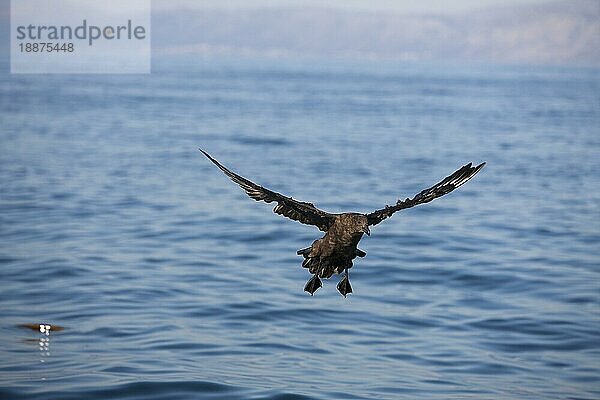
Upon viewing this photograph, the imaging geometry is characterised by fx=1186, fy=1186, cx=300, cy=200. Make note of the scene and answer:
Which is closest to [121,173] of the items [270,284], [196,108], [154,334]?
[270,284]

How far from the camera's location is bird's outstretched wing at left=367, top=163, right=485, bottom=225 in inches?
426

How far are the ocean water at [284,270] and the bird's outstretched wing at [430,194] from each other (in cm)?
581

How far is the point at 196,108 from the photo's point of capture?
70.0 meters

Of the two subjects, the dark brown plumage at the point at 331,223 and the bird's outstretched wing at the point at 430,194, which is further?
the bird's outstretched wing at the point at 430,194

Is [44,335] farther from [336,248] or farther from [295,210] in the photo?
[336,248]

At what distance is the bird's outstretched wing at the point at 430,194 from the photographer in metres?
10.8

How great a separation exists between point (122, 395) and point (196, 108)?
5460cm

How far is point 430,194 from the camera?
11.2 m

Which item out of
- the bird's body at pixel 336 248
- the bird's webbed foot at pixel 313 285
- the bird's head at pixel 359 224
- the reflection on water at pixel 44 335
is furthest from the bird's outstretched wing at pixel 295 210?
the reflection on water at pixel 44 335

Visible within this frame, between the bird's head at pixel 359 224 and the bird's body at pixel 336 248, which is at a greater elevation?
the bird's head at pixel 359 224

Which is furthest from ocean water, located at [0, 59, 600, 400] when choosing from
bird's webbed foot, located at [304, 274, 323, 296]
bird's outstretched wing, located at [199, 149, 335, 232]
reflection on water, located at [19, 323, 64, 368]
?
bird's outstretched wing, located at [199, 149, 335, 232]

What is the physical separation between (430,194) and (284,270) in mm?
14141

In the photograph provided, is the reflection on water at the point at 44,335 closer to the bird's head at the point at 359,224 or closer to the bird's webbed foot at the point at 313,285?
the bird's webbed foot at the point at 313,285

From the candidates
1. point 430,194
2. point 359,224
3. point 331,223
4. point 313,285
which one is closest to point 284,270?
point 313,285
